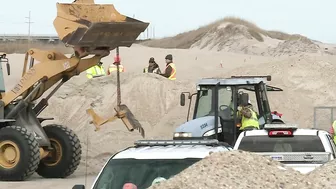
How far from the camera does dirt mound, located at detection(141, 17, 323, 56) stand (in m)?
59.5

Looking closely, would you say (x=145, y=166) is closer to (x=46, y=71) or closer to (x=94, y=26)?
(x=94, y=26)

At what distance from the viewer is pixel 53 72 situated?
1789cm

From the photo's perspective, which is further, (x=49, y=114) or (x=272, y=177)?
(x=49, y=114)

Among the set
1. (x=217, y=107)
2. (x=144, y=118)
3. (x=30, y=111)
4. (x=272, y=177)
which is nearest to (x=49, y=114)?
(x=144, y=118)

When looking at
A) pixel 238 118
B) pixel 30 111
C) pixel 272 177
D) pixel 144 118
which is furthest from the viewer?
pixel 144 118

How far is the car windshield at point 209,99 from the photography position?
1764cm

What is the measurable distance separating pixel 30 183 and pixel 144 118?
12.0 metres

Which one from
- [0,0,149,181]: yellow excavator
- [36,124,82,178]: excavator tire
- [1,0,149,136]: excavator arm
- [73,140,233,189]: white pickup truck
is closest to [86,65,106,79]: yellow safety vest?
[0,0,149,181]: yellow excavator

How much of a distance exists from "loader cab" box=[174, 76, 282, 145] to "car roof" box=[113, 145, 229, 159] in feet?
22.7

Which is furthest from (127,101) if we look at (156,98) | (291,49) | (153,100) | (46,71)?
(291,49)

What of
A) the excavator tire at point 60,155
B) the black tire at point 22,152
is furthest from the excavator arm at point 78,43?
the black tire at point 22,152

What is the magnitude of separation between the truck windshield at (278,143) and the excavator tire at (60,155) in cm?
576

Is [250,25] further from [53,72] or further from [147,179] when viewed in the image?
[147,179]

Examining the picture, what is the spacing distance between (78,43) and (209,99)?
3058 mm
